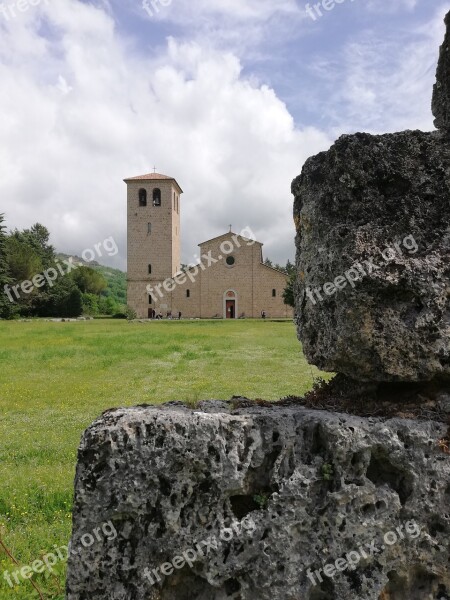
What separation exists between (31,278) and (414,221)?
68417 millimetres

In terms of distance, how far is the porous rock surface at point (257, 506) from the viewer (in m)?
2.58

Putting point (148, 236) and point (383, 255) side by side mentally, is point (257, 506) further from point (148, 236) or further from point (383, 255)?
point (148, 236)

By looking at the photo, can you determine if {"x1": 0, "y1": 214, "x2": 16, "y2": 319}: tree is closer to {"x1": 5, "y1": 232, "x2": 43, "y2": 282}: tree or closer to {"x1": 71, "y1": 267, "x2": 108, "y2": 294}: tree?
{"x1": 5, "y1": 232, "x2": 43, "y2": 282}: tree

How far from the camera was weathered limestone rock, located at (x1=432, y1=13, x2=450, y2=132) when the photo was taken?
3.39 m

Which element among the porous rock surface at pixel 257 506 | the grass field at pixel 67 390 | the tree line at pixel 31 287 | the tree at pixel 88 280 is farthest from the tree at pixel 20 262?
the porous rock surface at pixel 257 506

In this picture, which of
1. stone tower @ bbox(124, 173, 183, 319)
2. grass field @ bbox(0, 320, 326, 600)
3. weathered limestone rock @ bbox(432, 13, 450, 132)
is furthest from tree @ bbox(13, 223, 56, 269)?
weathered limestone rock @ bbox(432, 13, 450, 132)

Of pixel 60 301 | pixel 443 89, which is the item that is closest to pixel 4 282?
pixel 60 301

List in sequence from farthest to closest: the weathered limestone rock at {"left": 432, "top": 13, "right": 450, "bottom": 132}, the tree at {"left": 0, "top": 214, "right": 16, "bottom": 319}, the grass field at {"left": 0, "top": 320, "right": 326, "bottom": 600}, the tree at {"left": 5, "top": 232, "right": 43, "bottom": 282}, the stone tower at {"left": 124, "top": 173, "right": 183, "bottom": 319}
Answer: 1. the stone tower at {"left": 124, "top": 173, "right": 183, "bottom": 319}
2. the tree at {"left": 5, "top": 232, "right": 43, "bottom": 282}
3. the tree at {"left": 0, "top": 214, "right": 16, "bottom": 319}
4. the grass field at {"left": 0, "top": 320, "right": 326, "bottom": 600}
5. the weathered limestone rock at {"left": 432, "top": 13, "right": 450, "bottom": 132}

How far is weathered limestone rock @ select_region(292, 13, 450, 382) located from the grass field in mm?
1175

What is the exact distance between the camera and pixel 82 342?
25.6 metres

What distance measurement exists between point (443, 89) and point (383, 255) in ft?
4.89

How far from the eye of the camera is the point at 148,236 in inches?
2522

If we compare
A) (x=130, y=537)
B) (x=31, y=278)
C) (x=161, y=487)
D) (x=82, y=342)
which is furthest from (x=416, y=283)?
(x=31, y=278)

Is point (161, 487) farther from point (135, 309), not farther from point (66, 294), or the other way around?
point (66, 294)
